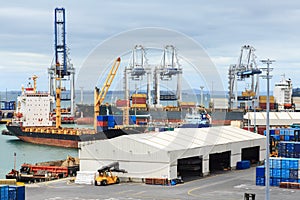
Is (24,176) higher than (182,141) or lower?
lower

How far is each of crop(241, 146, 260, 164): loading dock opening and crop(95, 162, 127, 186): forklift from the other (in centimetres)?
1577

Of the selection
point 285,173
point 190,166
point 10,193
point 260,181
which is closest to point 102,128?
point 190,166

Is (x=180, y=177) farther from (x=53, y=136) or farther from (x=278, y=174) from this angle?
(x=53, y=136)

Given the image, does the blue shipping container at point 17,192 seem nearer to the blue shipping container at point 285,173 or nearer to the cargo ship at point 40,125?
the blue shipping container at point 285,173

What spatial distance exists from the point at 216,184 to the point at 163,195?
587cm

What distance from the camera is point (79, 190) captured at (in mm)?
36031

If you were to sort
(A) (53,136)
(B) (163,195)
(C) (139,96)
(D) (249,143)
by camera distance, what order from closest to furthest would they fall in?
(B) (163,195) → (D) (249,143) → (A) (53,136) → (C) (139,96)

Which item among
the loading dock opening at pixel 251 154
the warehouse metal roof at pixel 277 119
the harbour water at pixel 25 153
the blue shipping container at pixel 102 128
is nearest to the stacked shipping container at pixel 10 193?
the harbour water at pixel 25 153

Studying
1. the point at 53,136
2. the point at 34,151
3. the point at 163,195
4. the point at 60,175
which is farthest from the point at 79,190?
the point at 53,136

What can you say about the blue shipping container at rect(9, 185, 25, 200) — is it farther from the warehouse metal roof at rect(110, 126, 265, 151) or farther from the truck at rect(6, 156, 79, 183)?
the truck at rect(6, 156, 79, 183)

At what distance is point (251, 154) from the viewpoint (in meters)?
51.6

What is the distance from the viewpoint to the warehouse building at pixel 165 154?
38.3 metres

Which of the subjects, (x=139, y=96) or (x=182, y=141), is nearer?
(x=182, y=141)

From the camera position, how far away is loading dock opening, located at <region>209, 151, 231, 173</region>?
152 feet
